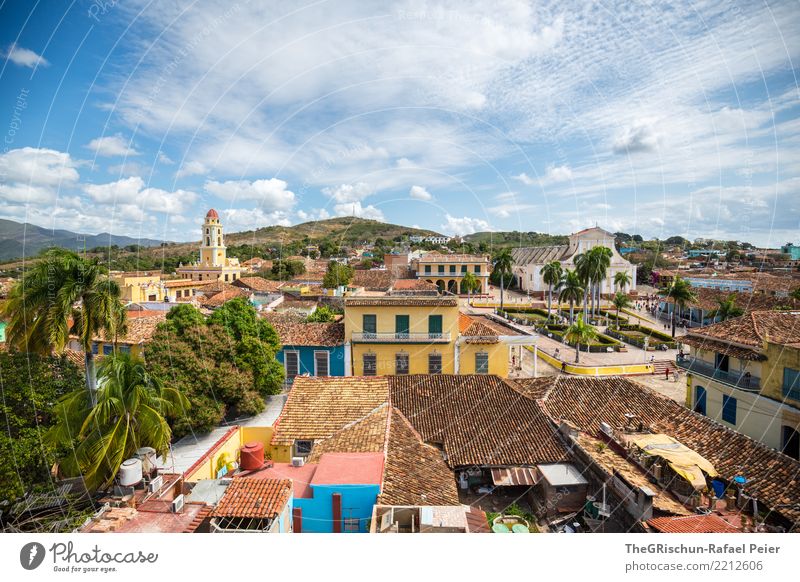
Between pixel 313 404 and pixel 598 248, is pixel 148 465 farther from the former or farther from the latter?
pixel 598 248

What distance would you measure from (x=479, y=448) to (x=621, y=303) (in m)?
31.3

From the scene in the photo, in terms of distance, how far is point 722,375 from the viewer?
11992 mm

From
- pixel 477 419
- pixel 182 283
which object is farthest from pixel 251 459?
pixel 182 283

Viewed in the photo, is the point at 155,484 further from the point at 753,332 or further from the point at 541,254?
the point at 541,254

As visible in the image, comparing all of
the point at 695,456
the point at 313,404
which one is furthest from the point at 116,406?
the point at 695,456

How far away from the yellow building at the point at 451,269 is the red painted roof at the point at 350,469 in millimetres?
37762

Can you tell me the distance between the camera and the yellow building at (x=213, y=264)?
1599 inches

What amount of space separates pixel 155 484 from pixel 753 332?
14.2m

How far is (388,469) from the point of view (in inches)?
283

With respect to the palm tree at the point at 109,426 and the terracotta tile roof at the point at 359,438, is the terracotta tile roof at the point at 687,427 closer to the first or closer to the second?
the terracotta tile roof at the point at 359,438

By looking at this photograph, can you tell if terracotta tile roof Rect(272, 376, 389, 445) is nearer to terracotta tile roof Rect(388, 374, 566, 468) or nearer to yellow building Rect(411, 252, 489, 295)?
terracotta tile roof Rect(388, 374, 566, 468)

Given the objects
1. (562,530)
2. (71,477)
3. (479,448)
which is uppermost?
(71,477)

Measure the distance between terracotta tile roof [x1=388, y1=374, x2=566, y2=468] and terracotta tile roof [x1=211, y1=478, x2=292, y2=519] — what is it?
4.71 m

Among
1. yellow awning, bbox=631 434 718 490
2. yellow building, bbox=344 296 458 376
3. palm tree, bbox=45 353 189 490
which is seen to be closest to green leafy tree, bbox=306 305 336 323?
yellow building, bbox=344 296 458 376
